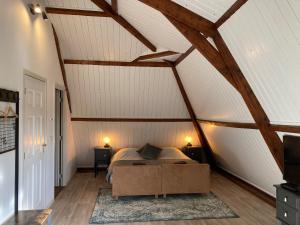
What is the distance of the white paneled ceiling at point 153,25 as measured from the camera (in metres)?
3.62

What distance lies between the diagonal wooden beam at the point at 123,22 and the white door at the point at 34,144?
151cm

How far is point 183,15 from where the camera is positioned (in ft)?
10.1

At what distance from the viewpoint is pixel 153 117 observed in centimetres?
652

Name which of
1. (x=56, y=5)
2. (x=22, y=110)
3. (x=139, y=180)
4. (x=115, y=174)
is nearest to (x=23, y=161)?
(x=22, y=110)

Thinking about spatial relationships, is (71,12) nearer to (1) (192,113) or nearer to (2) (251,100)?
(2) (251,100)

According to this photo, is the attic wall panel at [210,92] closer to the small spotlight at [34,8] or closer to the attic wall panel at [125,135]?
the attic wall panel at [125,135]

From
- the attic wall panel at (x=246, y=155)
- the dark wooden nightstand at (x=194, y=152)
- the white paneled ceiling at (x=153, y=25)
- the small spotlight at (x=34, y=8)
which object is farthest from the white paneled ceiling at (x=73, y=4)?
the dark wooden nightstand at (x=194, y=152)

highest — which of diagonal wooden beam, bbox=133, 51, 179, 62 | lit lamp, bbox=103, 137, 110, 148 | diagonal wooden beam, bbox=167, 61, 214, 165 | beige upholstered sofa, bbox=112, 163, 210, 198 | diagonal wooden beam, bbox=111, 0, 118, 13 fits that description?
diagonal wooden beam, bbox=111, 0, 118, 13

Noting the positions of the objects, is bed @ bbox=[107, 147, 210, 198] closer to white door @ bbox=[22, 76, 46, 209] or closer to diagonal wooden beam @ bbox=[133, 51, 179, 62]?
white door @ bbox=[22, 76, 46, 209]

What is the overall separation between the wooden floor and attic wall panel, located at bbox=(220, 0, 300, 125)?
5.53 feet

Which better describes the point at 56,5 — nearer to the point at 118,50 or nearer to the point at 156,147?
the point at 118,50

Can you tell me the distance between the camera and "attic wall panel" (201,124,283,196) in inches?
157

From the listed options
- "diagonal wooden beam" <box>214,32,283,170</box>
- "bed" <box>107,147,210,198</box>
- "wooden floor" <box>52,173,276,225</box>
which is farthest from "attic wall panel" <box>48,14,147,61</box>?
"wooden floor" <box>52,173,276,225</box>

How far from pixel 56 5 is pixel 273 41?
11.0 feet
